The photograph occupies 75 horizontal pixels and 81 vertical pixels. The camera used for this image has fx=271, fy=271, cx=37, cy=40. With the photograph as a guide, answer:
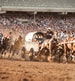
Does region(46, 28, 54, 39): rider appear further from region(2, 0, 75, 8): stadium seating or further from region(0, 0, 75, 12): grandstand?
region(2, 0, 75, 8): stadium seating

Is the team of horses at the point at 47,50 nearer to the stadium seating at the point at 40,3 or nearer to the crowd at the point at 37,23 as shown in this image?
the crowd at the point at 37,23

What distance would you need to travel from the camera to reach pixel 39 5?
35.3 ft

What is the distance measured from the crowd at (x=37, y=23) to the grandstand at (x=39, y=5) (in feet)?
0.68

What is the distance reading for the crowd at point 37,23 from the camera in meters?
10.4

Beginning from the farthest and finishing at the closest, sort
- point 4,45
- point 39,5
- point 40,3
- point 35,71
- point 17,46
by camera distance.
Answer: point 40,3 → point 39,5 → point 4,45 → point 17,46 → point 35,71

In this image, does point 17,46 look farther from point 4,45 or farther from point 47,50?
point 47,50

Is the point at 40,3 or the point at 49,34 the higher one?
the point at 40,3

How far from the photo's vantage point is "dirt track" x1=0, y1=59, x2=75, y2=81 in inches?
381

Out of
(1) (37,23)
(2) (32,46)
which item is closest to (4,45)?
(2) (32,46)

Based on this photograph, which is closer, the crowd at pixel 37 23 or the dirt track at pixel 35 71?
the dirt track at pixel 35 71

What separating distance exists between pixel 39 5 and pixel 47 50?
1863 mm

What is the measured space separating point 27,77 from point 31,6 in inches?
112

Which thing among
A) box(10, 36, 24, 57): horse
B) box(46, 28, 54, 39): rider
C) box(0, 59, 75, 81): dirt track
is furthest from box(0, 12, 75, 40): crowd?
box(0, 59, 75, 81): dirt track

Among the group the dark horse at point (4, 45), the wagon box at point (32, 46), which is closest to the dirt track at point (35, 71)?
the dark horse at point (4, 45)
